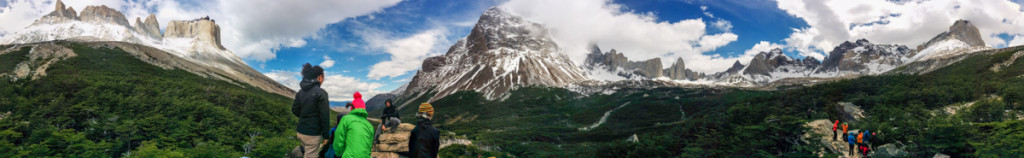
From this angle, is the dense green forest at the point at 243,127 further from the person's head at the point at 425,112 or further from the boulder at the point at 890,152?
the person's head at the point at 425,112

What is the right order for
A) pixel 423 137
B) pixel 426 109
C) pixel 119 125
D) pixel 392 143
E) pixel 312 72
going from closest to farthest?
pixel 312 72
pixel 423 137
pixel 426 109
pixel 392 143
pixel 119 125

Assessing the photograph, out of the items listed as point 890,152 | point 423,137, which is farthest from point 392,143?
point 890,152

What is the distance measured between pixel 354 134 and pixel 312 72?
2562 mm

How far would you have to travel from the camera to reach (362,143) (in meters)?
6.67

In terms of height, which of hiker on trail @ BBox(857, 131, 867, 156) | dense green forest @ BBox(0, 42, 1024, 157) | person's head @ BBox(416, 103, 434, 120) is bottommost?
hiker on trail @ BBox(857, 131, 867, 156)

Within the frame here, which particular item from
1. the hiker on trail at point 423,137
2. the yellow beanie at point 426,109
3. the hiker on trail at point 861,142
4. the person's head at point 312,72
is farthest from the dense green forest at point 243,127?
the yellow beanie at point 426,109

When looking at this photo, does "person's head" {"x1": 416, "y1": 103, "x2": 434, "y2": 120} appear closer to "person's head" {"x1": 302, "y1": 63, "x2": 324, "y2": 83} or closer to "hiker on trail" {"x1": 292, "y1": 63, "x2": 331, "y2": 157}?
"hiker on trail" {"x1": 292, "y1": 63, "x2": 331, "y2": 157}

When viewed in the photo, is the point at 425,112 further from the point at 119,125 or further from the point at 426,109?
the point at 119,125

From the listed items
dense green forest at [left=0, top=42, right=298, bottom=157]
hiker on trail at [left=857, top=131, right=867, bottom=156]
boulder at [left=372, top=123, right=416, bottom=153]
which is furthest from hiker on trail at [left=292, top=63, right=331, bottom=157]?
hiker on trail at [left=857, top=131, right=867, bottom=156]

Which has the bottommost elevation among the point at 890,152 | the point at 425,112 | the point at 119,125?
the point at 890,152

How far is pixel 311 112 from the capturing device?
8.11 m

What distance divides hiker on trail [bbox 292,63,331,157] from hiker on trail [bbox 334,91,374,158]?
1.51 m

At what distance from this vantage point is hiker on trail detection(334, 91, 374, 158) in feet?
21.6

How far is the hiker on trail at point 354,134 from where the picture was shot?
6594mm
